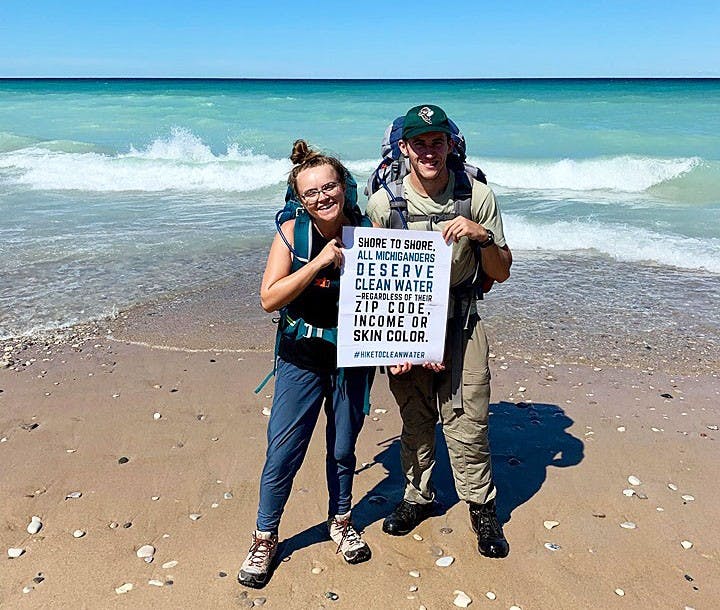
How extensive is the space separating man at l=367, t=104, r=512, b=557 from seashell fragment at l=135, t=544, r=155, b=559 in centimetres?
132

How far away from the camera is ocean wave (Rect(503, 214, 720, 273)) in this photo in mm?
10641

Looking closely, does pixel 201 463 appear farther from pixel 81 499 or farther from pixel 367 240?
pixel 367 240

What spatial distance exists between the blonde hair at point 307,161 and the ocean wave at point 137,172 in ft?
50.4

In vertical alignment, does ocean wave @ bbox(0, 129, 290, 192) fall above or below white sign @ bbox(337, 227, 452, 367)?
below

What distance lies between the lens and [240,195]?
1792cm

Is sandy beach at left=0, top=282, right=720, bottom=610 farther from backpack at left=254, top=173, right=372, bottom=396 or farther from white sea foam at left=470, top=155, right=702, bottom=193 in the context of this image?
white sea foam at left=470, top=155, right=702, bottom=193

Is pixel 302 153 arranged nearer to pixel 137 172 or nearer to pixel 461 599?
pixel 461 599

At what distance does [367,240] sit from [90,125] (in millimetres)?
40178

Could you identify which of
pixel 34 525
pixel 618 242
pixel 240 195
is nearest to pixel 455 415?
pixel 34 525

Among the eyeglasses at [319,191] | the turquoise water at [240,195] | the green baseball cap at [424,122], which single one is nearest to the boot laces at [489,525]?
the eyeglasses at [319,191]

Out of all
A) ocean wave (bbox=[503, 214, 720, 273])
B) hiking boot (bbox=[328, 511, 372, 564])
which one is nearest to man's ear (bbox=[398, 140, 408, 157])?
hiking boot (bbox=[328, 511, 372, 564])

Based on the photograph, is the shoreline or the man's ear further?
the shoreline

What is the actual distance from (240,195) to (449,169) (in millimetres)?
14866

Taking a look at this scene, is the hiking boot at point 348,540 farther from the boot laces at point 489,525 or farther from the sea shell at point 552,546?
the sea shell at point 552,546
